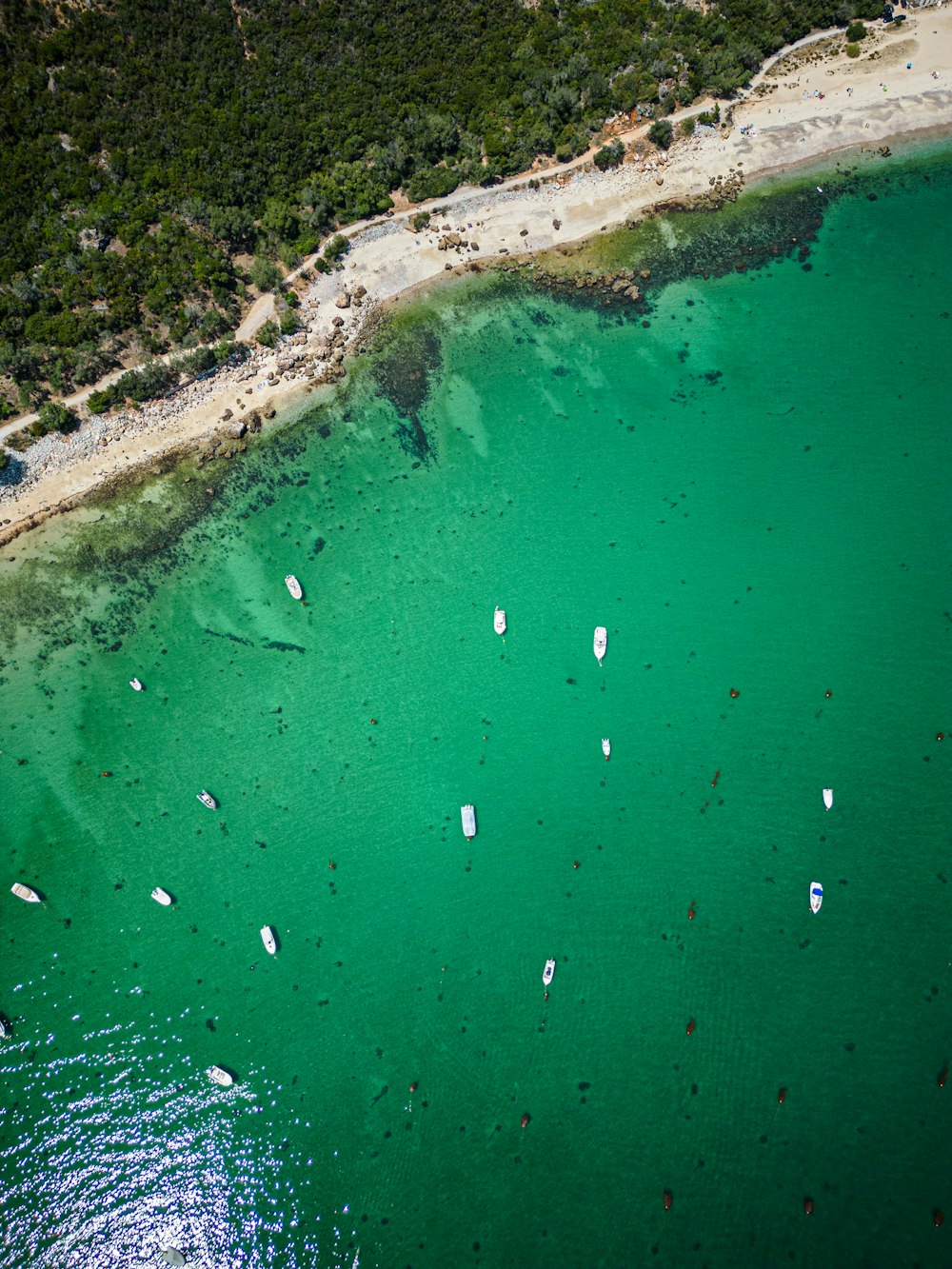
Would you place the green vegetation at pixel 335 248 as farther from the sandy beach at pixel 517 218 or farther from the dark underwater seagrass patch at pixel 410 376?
the dark underwater seagrass patch at pixel 410 376

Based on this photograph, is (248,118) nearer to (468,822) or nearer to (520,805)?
(468,822)

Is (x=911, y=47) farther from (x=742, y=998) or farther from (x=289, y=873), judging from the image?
(x=289, y=873)

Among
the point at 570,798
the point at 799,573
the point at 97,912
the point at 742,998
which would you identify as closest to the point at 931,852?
the point at 742,998

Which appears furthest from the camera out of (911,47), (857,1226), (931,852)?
(911,47)

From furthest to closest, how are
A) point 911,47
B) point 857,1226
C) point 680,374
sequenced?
point 911,47 → point 680,374 → point 857,1226

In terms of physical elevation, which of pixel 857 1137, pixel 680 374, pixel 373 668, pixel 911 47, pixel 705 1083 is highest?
pixel 911 47

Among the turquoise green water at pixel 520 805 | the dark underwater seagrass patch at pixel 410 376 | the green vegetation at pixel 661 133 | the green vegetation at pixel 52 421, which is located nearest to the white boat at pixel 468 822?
the turquoise green water at pixel 520 805
